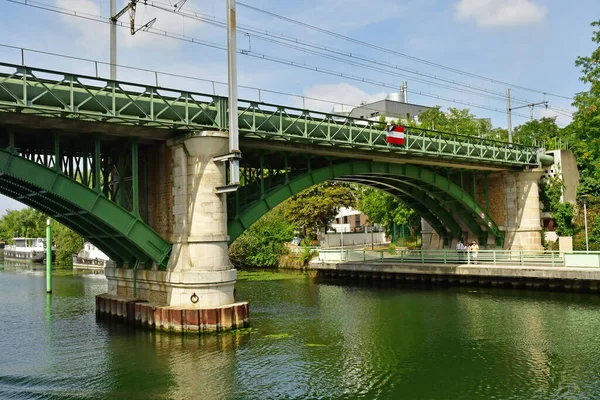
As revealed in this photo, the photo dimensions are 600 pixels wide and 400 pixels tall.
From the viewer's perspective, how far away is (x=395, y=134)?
3534cm

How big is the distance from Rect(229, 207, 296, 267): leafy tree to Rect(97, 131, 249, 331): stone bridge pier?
3389 centimetres

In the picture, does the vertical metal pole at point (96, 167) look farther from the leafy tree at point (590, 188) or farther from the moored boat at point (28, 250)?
the moored boat at point (28, 250)

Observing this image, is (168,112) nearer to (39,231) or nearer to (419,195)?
(419,195)

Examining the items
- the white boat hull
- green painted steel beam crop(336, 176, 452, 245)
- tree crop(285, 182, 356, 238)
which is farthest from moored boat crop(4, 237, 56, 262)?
green painted steel beam crop(336, 176, 452, 245)

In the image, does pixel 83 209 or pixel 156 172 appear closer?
pixel 83 209

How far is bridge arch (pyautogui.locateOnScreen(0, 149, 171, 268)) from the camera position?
2184cm

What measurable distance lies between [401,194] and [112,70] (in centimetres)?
2836

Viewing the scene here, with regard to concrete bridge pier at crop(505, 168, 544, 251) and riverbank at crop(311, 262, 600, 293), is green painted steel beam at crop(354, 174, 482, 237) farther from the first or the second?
riverbank at crop(311, 262, 600, 293)

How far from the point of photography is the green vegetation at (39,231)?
252ft

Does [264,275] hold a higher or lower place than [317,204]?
lower

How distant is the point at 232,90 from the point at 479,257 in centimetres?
2407

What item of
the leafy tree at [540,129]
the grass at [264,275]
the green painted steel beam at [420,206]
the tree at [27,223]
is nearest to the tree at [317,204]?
the grass at [264,275]

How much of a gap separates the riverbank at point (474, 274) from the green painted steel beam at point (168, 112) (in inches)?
351

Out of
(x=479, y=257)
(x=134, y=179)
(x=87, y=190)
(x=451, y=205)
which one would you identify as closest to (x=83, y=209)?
(x=87, y=190)
